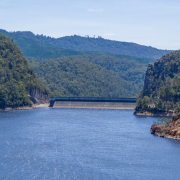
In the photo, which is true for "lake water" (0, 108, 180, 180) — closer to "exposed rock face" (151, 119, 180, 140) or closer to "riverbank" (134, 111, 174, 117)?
"exposed rock face" (151, 119, 180, 140)

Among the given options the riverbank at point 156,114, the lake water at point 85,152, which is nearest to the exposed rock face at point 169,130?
the lake water at point 85,152

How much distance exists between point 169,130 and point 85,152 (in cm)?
2388

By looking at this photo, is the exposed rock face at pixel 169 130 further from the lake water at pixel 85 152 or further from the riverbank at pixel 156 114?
the riverbank at pixel 156 114

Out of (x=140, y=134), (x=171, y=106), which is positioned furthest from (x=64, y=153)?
(x=171, y=106)

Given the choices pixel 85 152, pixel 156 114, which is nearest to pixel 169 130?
pixel 85 152

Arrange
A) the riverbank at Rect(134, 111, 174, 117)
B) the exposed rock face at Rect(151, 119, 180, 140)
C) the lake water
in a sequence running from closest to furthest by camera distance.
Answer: the lake water
the exposed rock face at Rect(151, 119, 180, 140)
the riverbank at Rect(134, 111, 174, 117)

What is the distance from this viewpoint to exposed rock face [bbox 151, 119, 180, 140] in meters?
106

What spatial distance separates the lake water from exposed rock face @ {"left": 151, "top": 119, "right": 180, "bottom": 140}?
1.95m

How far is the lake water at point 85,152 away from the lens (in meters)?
77.3

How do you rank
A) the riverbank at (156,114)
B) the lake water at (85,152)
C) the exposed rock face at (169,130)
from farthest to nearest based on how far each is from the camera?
the riverbank at (156,114) → the exposed rock face at (169,130) → the lake water at (85,152)

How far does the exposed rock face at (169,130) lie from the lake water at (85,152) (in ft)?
6.41

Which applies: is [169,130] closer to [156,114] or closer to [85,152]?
[85,152]

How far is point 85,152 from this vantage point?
92.1m

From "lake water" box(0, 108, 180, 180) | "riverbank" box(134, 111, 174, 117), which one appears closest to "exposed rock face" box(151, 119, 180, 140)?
"lake water" box(0, 108, 180, 180)
